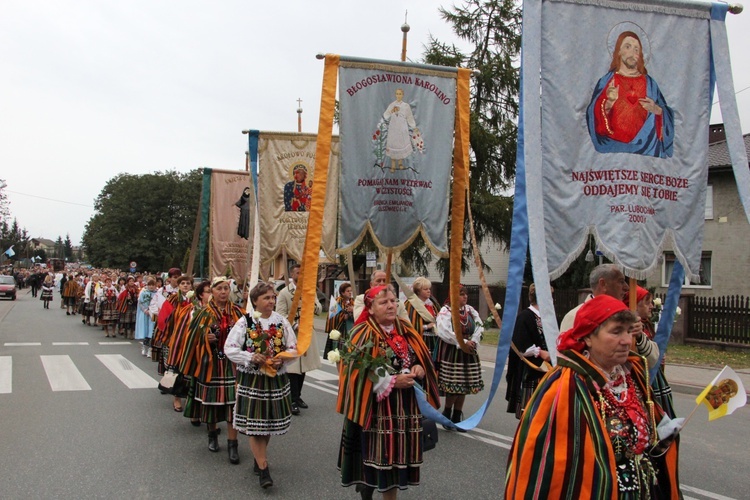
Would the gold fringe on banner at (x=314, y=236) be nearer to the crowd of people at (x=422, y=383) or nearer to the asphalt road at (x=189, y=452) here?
the crowd of people at (x=422, y=383)

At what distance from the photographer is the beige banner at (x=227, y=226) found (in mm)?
9922

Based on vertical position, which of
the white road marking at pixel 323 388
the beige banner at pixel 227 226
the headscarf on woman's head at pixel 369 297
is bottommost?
the white road marking at pixel 323 388

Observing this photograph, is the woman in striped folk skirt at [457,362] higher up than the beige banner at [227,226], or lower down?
lower down

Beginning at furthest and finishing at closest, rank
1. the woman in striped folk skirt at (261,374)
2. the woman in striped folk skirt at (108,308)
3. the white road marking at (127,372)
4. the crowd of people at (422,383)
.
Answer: the woman in striped folk skirt at (108,308) → the white road marking at (127,372) → the woman in striped folk skirt at (261,374) → the crowd of people at (422,383)

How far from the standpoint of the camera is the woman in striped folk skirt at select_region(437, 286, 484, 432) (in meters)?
7.48

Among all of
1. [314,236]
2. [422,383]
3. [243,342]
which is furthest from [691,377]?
[314,236]

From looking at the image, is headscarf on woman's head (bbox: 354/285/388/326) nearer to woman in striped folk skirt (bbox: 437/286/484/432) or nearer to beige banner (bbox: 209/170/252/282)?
woman in striped folk skirt (bbox: 437/286/484/432)

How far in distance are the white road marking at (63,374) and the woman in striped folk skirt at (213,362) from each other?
4.35 metres

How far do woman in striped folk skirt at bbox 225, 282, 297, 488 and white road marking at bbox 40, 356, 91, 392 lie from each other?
570 centimetres

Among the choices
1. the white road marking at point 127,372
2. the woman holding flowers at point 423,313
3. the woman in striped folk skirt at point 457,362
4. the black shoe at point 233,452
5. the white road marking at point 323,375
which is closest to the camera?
the black shoe at point 233,452

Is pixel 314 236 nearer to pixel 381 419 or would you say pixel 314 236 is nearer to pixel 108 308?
pixel 381 419

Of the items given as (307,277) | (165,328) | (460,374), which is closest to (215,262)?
(165,328)

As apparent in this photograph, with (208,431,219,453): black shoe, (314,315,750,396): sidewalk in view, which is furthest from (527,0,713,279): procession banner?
(314,315,750,396): sidewalk

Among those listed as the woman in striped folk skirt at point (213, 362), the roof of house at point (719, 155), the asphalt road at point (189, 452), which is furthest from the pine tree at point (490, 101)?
the woman in striped folk skirt at point (213, 362)
